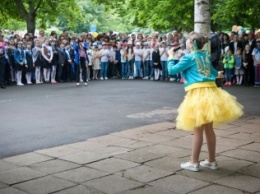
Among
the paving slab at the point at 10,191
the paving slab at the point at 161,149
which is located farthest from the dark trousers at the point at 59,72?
the paving slab at the point at 10,191

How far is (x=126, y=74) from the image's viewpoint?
73.2ft

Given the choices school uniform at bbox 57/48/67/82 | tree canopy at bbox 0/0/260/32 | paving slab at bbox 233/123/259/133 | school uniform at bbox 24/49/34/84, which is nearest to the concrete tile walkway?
paving slab at bbox 233/123/259/133

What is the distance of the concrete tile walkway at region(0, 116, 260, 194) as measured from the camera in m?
5.33

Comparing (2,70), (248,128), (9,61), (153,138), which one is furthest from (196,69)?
(9,61)

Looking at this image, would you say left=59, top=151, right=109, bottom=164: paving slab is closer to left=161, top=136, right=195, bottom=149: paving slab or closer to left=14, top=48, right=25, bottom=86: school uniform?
left=161, top=136, right=195, bottom=149: paving slab

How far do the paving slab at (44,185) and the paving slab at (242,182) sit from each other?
1810 mm

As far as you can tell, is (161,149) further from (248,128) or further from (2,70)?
(2,70)

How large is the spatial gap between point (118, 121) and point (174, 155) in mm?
3258

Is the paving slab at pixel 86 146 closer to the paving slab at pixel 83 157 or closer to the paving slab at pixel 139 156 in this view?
the paving slab at pixel 83 157

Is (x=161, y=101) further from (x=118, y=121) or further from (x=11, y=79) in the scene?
(x=11, y=79)

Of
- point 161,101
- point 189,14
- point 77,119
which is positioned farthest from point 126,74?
point 77,119

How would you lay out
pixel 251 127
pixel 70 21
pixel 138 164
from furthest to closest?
pixel 70 21
pixel 251 127
pixel 138 164

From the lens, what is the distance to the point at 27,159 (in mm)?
6730

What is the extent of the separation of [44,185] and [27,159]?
135 cm
